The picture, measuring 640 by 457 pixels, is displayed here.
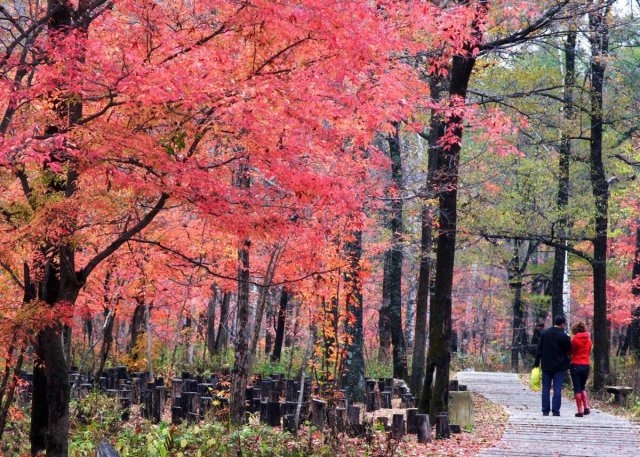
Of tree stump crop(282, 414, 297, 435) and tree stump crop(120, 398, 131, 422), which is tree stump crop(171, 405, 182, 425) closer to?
tree stump crop(120, 398, 131, 422)

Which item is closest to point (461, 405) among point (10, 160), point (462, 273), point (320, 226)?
point (320, 226)

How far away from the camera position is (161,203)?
8.82 meters

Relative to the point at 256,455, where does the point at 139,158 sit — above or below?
above

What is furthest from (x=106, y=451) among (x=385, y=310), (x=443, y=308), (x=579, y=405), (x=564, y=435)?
(x=385, y=310)

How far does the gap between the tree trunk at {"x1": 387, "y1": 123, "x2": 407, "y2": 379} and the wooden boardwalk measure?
245 inches

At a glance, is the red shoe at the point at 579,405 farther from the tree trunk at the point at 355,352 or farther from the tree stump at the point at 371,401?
the tree trunk at the point at 355,352

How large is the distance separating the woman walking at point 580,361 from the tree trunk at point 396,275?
7.08 meters

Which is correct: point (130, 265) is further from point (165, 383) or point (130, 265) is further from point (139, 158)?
point (139, 158)

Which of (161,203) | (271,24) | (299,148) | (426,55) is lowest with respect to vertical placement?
(161,203)

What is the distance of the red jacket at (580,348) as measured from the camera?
45.2 feet

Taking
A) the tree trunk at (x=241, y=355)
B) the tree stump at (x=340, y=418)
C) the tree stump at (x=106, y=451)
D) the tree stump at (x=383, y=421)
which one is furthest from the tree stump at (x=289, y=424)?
the tree stump at (x=106, y=451)

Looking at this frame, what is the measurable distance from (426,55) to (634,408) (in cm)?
839

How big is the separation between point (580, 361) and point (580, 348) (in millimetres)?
239

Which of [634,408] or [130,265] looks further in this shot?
[130,265]
